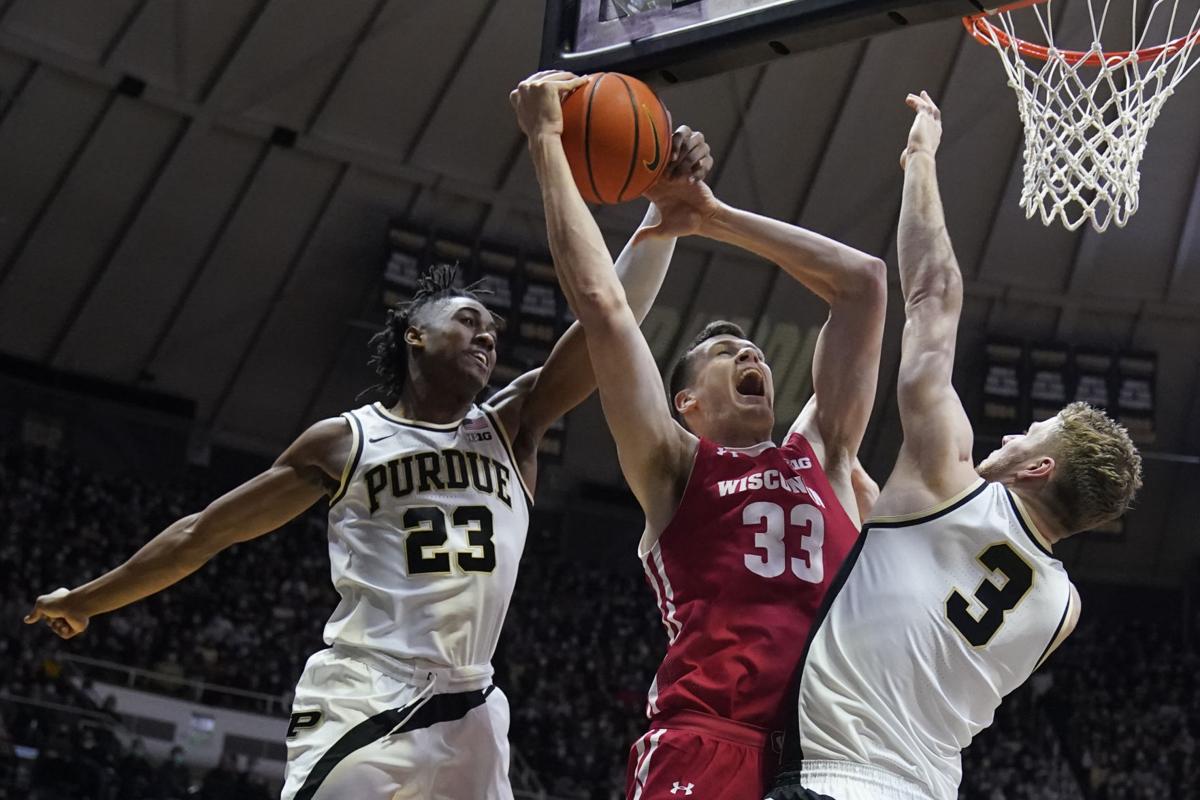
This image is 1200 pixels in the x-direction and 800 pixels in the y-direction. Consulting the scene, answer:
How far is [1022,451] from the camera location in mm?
3414

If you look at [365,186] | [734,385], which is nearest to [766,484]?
[734,385]

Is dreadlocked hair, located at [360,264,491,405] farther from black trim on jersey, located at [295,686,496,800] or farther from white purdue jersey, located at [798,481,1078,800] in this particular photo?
white purdue jersey, located at [798,481,1078,800]

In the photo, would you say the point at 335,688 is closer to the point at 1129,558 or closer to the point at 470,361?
the point at 470,361

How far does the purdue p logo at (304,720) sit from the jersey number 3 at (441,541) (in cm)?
47

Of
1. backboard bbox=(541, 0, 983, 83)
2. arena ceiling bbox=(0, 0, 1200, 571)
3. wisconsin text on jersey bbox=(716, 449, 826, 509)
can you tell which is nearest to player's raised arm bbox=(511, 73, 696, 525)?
wisconsin text on jersey bbox=(716, 449, 826, 509)

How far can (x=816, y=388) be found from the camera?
400cm

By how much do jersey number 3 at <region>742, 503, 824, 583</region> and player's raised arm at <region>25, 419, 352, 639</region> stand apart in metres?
1.40

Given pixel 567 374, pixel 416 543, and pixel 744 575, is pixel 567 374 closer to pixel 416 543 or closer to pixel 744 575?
pixel 416 543

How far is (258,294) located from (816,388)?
45.6 ft

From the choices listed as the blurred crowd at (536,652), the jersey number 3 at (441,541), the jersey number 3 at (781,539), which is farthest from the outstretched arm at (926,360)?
the blurred crowd at (536,652)

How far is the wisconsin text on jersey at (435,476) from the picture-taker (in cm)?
421

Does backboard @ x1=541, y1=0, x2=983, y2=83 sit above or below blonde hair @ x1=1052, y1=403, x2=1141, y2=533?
above

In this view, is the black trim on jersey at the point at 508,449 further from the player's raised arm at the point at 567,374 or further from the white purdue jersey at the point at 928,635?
→ the white purdue jersey at the point at 928,635

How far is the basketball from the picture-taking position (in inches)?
154
